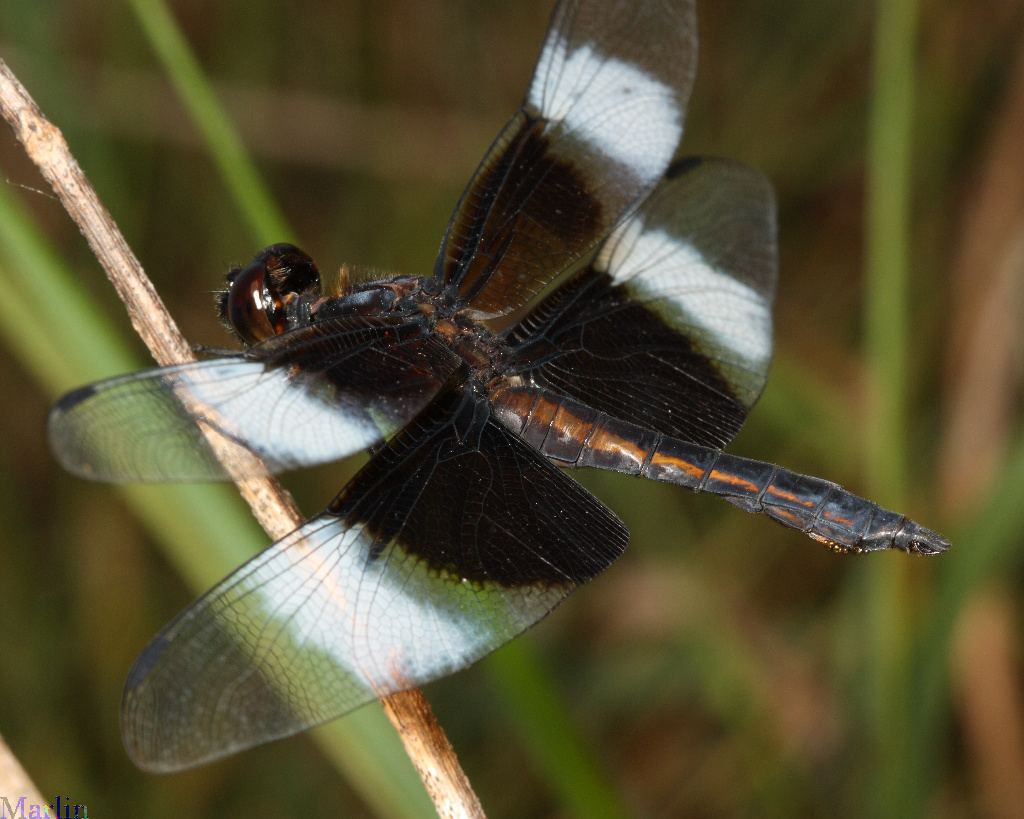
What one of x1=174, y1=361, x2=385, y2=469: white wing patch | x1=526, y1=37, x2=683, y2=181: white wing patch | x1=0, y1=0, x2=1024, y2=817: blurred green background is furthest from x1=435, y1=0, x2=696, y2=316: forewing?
x1=0, y1=0, x2=1024, y2=817: blurred green background

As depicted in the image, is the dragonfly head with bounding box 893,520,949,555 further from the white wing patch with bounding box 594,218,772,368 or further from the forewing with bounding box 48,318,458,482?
the forewing with bounding box 48,318,458,482

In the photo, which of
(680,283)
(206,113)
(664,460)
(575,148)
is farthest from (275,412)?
(680,283)

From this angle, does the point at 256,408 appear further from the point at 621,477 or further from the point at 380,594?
the point at 621,477

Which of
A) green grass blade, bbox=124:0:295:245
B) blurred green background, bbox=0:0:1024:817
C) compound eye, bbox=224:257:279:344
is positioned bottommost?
blurred green background, bbox=0:0:1024:817

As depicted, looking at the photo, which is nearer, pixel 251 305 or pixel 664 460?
pixel 251 305

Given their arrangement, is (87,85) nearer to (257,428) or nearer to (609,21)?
(609,21)

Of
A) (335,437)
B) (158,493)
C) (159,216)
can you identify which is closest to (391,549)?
(335,437)

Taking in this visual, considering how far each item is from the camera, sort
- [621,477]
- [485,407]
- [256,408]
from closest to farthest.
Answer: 1. [256,408]
2. [485,407]
3. [621,477]
